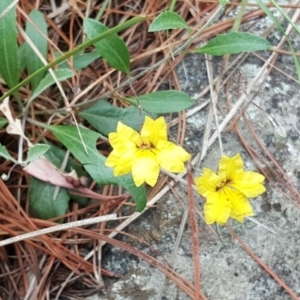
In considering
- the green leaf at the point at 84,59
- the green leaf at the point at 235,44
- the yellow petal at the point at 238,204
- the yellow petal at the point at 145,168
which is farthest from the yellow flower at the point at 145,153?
the green leaf at the point at 84,59

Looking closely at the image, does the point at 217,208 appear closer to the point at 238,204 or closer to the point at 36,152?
the point at 238,204

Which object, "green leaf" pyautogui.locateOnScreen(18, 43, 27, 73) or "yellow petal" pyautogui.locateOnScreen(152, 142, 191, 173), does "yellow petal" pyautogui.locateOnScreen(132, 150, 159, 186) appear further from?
"green leaf" pyautogui.locateOnScreen(18, 43, 27, 73)

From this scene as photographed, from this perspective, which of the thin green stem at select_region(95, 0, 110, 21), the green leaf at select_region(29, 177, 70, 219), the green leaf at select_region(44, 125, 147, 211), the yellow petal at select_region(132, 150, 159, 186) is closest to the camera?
the yellow petal at select_region(132, 150, 159, 186)

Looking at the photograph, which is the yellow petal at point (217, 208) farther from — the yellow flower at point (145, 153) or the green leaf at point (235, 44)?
Result: the green leaf at point (235, 44)

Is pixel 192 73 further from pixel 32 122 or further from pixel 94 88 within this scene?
pixel 32 122

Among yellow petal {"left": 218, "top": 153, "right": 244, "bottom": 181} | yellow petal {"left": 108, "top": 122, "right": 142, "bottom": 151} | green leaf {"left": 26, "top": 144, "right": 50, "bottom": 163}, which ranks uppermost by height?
green leaf {"left": 26, "top": 144, "right": 50, "bottom": 163}

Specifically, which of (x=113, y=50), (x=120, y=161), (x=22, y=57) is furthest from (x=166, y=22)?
(x=22, y=57)

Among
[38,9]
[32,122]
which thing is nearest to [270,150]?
[32,122]

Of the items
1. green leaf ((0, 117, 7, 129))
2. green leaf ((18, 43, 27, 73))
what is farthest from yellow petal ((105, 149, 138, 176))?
green leaf ((18, 43, 27, 73))
